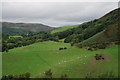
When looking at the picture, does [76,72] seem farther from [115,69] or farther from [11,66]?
[11,66]

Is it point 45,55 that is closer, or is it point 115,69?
point 115,69

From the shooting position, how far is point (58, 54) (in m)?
36.1

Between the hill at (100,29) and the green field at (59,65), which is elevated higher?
the hill at (100,29)

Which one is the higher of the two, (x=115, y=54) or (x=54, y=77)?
(x=115, y=54)

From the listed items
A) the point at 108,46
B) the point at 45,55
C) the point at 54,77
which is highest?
the point at 108,46

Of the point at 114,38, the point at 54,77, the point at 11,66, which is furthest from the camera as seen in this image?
the point at 114,38

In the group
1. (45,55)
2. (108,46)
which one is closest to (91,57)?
(108,46)

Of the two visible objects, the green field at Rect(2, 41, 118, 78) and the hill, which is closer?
the green field at Rect(2, 41, 118, 78)

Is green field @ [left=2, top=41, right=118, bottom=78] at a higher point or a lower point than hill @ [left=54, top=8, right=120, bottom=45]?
lower

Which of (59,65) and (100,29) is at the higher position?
(100,29)

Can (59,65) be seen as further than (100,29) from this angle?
No

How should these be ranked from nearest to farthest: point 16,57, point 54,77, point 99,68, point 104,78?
point 104,78 → point 54,77 → point 99,68 → point 16,57

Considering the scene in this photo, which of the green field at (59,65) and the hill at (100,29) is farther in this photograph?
the hill at (100,29)

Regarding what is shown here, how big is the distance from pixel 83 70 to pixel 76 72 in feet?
4.25
